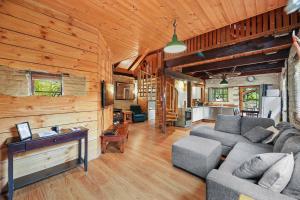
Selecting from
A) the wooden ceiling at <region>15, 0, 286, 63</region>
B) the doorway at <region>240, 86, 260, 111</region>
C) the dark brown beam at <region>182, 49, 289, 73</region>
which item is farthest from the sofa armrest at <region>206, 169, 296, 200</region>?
the doorway at <region>240, 86, 260, 111</region>

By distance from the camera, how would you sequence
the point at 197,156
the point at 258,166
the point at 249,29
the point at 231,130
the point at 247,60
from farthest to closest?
the point at 247,60
the point at 231,130
the point at 249,29
the point at 197,156
the point at 258,166

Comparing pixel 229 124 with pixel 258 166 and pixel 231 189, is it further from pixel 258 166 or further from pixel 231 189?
pixel 231 189

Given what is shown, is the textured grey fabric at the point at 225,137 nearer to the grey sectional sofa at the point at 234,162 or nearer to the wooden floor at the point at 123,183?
the grey sectional sofa at the point at 234,162

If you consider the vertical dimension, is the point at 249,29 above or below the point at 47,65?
above

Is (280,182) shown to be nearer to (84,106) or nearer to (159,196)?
(159,196)

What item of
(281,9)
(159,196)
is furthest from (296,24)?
(159,196)

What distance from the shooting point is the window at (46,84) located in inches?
83.0

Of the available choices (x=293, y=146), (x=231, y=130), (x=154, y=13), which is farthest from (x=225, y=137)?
(x=154, y=13)

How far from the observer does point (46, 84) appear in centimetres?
223

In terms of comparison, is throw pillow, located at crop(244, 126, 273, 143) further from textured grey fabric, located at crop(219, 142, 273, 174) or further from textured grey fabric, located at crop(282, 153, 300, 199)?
textured grey fabric, located at crop(282, 153, 300, 199)

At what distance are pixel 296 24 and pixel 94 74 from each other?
3.96 meters

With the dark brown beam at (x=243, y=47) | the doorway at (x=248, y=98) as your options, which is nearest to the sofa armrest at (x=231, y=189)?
the dark brown beam at (x=243, y=47)

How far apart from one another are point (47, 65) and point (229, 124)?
4.09 metres

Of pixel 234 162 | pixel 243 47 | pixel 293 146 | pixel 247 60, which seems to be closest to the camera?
pixel 293 146
